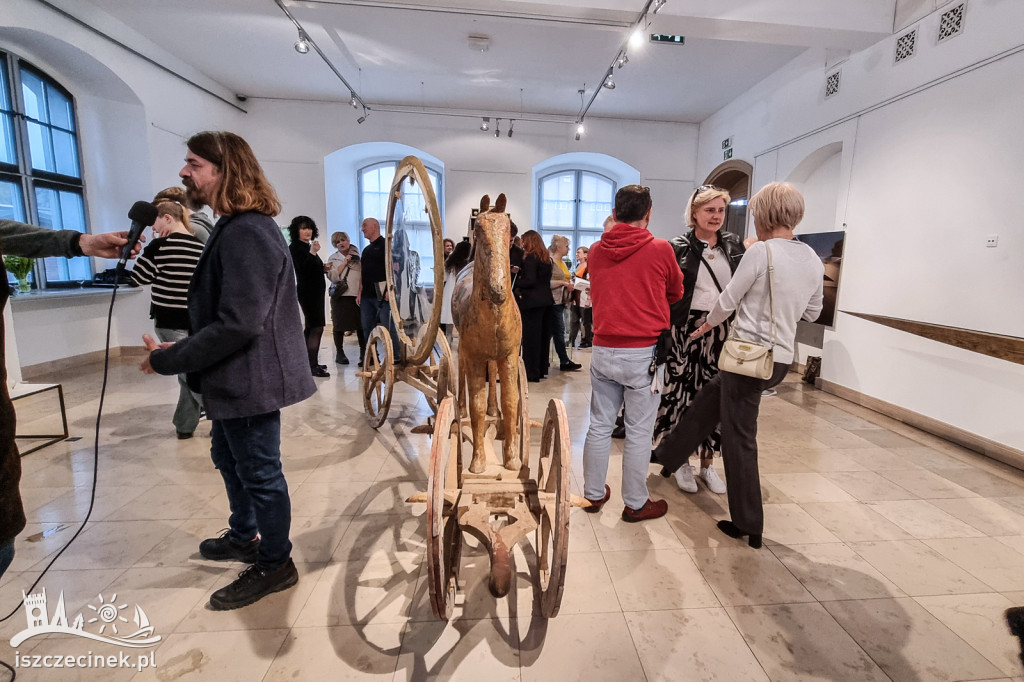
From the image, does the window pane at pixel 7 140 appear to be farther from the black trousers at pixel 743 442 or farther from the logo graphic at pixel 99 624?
the black trousers at pixel 743 442

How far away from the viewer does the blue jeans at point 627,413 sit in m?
2.22

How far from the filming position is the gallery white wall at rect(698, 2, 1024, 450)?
3498 millimetres

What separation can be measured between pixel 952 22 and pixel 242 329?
5.66m

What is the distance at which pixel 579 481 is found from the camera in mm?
2996

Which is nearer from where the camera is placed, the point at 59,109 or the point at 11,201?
the point at 11,201

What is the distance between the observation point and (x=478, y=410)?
6.38 feet

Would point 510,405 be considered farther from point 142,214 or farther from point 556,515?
point 142,214

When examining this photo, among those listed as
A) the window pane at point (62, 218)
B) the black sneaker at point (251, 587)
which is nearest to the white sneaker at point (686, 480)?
the black sneaker at point (251, 587)

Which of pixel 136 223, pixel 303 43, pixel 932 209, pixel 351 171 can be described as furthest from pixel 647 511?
pixel 351 171

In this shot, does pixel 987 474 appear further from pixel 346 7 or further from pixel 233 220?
pixel 346 7

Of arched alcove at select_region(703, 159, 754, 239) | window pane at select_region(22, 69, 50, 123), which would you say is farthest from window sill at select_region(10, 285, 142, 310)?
arched alcove at select_region(703, 159, 754, 239)

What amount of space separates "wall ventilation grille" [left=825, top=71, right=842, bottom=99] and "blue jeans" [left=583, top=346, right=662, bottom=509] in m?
5.02

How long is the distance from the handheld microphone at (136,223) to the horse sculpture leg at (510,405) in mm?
1304

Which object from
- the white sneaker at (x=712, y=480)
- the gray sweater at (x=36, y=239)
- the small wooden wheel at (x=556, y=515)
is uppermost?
the gray sweater at (x=36, y=239)
